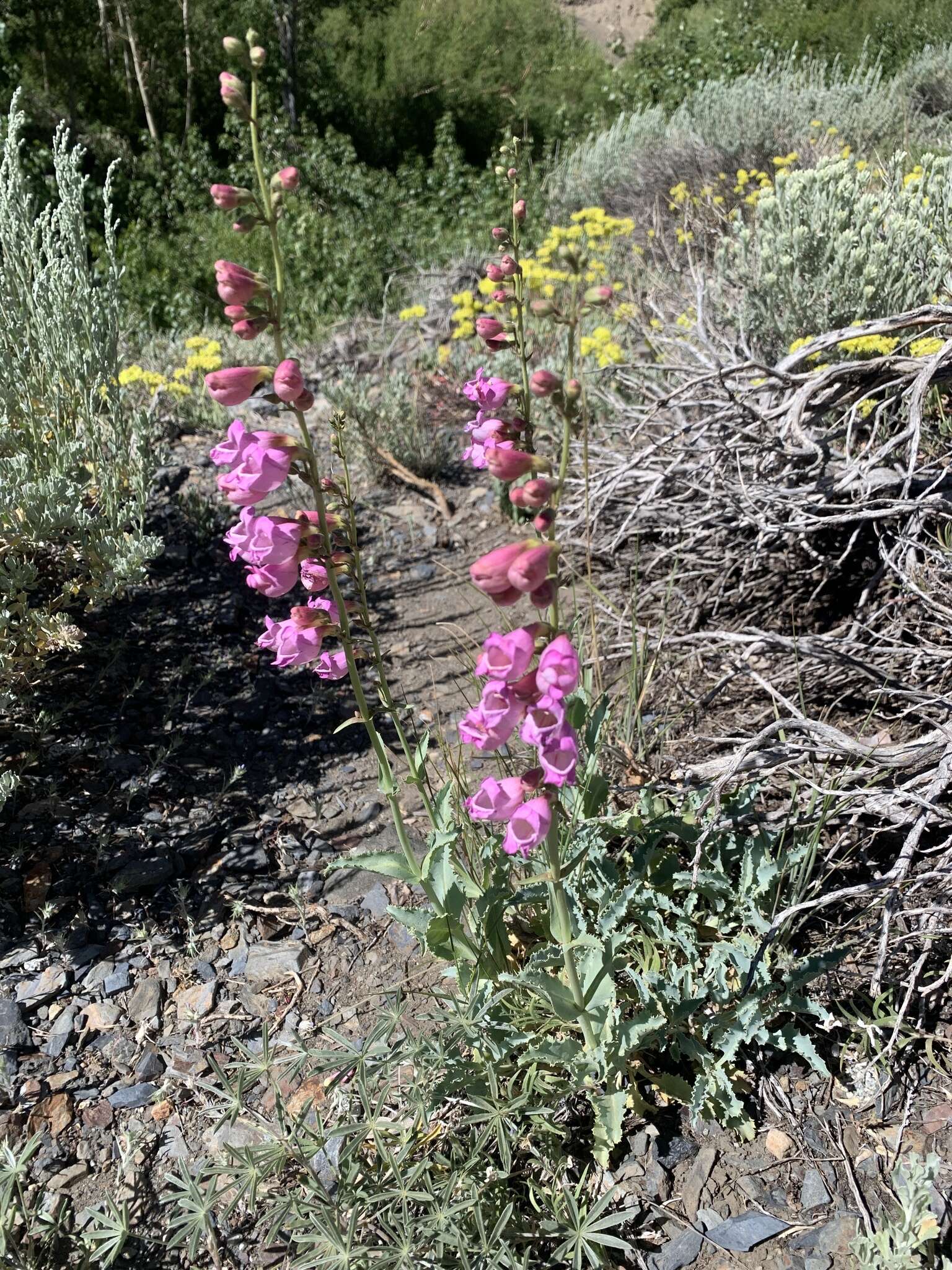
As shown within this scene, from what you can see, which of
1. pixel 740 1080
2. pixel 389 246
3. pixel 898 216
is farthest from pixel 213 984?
pixel 389 246

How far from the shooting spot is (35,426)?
10.1 ft

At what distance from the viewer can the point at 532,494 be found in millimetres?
1311

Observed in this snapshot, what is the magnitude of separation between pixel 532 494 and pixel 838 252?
3220 millimetres

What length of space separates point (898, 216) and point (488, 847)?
3.36 meters

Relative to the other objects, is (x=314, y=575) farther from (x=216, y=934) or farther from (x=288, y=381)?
(x=216, y=934)

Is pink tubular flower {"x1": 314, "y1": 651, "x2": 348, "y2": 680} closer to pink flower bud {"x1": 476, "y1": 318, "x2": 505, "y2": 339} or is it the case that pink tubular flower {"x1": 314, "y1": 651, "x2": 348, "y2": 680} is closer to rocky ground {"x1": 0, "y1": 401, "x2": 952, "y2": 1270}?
pink flower bud {"x1": 476, "y1": 318, "x2": 505, "y2": 339}

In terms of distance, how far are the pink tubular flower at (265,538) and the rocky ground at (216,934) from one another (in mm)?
1040

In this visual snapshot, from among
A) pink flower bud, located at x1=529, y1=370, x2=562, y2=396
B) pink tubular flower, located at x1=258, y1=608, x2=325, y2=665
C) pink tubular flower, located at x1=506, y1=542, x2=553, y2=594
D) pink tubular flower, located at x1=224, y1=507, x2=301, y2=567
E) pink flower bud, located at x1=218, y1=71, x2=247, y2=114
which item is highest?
pink flower bud, located at x1=218, y1=71, x2=247, y2=114

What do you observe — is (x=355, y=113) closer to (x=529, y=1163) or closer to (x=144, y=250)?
(x=144, y=250)

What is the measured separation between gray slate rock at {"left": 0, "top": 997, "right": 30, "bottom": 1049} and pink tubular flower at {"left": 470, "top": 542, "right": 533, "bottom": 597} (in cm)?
164

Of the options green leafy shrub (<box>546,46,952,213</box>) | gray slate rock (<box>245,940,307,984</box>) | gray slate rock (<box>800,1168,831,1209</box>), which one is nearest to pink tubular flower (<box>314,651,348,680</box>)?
gray slate rock (<box>245,940,307,984</box>)

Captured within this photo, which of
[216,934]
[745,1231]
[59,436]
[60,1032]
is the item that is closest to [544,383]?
[745,1231]

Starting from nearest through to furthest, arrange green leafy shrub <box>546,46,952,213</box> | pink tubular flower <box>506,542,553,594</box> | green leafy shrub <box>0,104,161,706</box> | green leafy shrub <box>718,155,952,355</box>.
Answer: pink tubular flower <box>506,542,553,594</box>, green leafy shrub <box>0,104,161,706</box>, green leafy shrub <box>718,155,952,355</box>, green leafy shrub <box>546,46,952,213</box>

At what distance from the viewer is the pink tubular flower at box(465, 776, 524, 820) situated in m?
1.44
